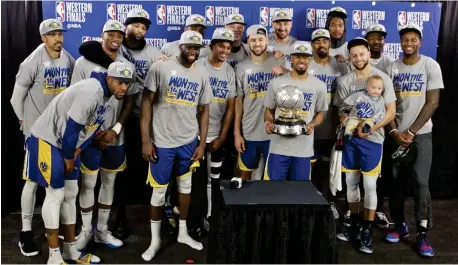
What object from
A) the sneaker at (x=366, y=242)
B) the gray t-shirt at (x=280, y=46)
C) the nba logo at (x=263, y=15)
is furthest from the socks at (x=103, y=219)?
the nba logo at (x=263, y=15)

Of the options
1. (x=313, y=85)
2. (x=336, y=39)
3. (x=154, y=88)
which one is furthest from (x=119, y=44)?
(x=336, y=39)

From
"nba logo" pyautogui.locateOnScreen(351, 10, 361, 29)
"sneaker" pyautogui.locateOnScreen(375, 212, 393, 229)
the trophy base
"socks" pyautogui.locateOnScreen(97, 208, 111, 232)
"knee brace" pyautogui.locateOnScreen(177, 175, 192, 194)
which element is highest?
"nba logo" pyautogui.locateOnScreen(351, 10, 361, 29)

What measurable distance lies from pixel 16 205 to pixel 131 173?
1.00 meters

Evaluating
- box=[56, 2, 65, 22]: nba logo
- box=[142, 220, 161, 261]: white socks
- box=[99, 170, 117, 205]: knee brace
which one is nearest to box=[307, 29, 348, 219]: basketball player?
box=[142, 220, 161, 261]: white socks

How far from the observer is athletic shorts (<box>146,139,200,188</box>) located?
3.54 meters

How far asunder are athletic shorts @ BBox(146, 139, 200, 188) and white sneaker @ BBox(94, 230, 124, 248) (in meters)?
0.55

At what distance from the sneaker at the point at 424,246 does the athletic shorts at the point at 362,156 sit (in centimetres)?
55

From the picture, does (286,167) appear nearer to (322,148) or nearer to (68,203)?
(322,148)

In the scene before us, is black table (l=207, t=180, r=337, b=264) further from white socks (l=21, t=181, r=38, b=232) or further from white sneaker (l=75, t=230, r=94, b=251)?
white socks (l=21, t=181, r=38, b=232)

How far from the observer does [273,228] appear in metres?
2.63

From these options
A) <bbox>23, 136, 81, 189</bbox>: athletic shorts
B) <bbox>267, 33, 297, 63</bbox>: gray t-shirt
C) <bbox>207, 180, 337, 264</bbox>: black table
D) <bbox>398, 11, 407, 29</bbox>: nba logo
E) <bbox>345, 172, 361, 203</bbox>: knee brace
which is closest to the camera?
<bbox>207, 180, 337, 264</bbox>: black table

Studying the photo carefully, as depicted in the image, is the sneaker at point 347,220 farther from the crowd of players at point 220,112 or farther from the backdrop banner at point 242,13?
the backdrop banner at point 242,13

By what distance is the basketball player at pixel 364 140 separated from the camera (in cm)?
363

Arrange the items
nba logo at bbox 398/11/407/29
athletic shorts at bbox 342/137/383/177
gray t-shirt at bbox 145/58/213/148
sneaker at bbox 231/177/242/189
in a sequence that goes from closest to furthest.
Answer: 1. sneaker at bbox 231/177/242/189
2. gray t-shirt at bbox 145/58/213/148
3. athletic shorts at bbox 342/137/383/177
4. nba logo at bbox 398/11/407/29
